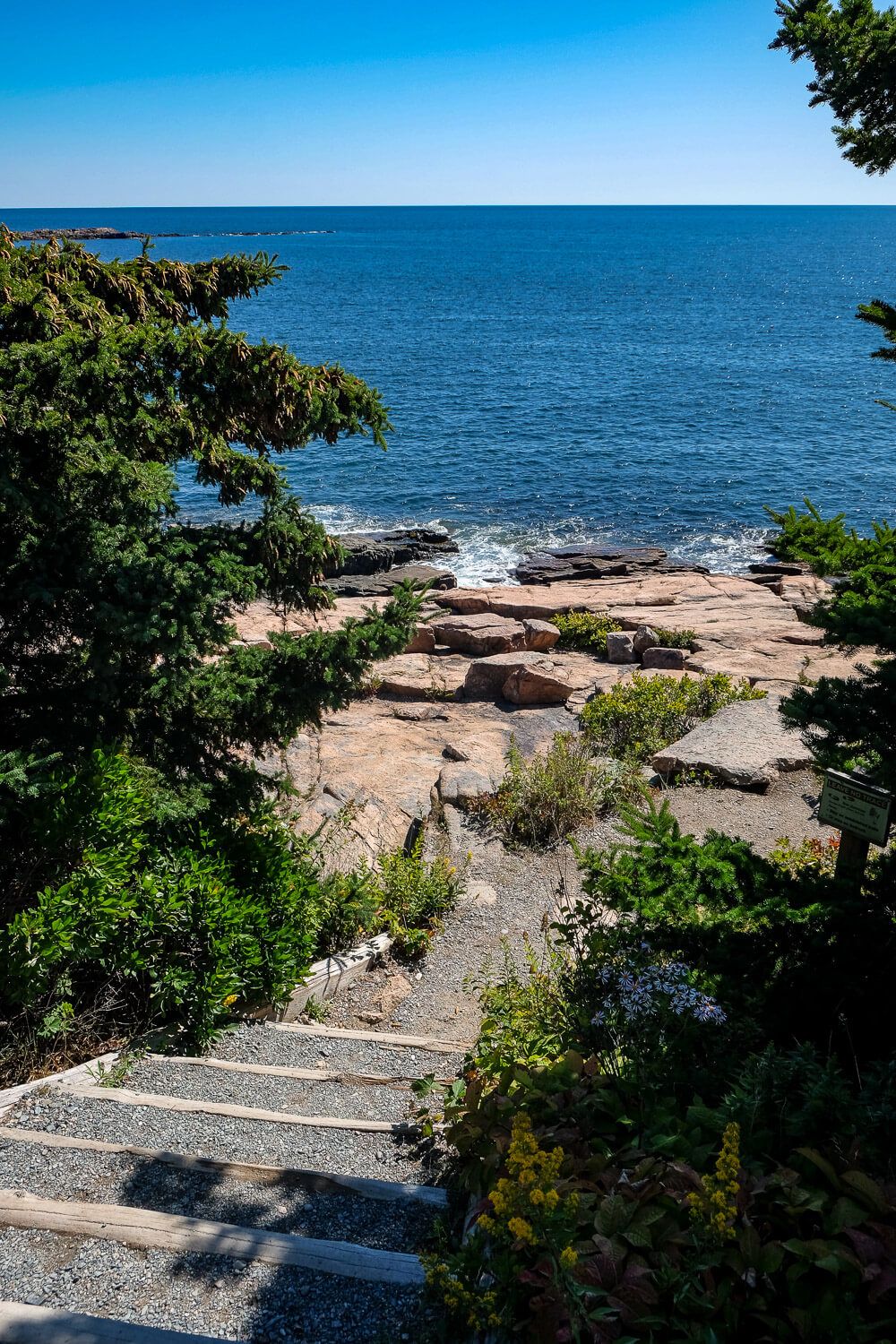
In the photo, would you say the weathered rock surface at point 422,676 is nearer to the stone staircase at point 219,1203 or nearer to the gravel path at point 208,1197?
the stone staircase at point 219,1203

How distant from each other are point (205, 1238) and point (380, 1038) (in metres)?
2.55

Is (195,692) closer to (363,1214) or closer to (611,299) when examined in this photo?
(363,1214)

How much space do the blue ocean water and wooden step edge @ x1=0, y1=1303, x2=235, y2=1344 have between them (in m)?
22.7

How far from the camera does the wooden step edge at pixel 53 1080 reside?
198 inches

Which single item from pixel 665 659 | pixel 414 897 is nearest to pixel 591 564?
pixel 665 659

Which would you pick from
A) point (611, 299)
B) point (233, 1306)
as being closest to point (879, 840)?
point (233, 1306)

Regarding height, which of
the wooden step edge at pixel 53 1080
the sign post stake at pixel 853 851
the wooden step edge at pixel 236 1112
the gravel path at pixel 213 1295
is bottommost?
the wooden step edge at pixel 53 1080

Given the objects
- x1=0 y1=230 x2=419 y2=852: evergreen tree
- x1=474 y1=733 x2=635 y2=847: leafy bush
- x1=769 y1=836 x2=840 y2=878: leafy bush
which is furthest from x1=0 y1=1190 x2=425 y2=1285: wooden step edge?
x1=474 y1=733 x2=635 y2=847: leafy bush

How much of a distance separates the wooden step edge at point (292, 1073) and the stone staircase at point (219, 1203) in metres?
0.01

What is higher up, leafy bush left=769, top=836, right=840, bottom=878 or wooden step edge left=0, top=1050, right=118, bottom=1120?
leafy bush left=769, top=836, right=840, bottom=878

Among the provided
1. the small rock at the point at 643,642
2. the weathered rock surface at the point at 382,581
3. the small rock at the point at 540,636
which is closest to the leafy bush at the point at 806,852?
the small rock at the point at 643,642

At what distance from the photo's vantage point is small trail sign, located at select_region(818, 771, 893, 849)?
16.5ft

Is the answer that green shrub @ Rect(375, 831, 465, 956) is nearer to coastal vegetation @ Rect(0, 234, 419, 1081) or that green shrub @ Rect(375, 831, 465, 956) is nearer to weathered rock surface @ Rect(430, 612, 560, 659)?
coastal vegetation @ Rect(0, 234, 419, 1081)

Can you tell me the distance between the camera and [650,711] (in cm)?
1209
